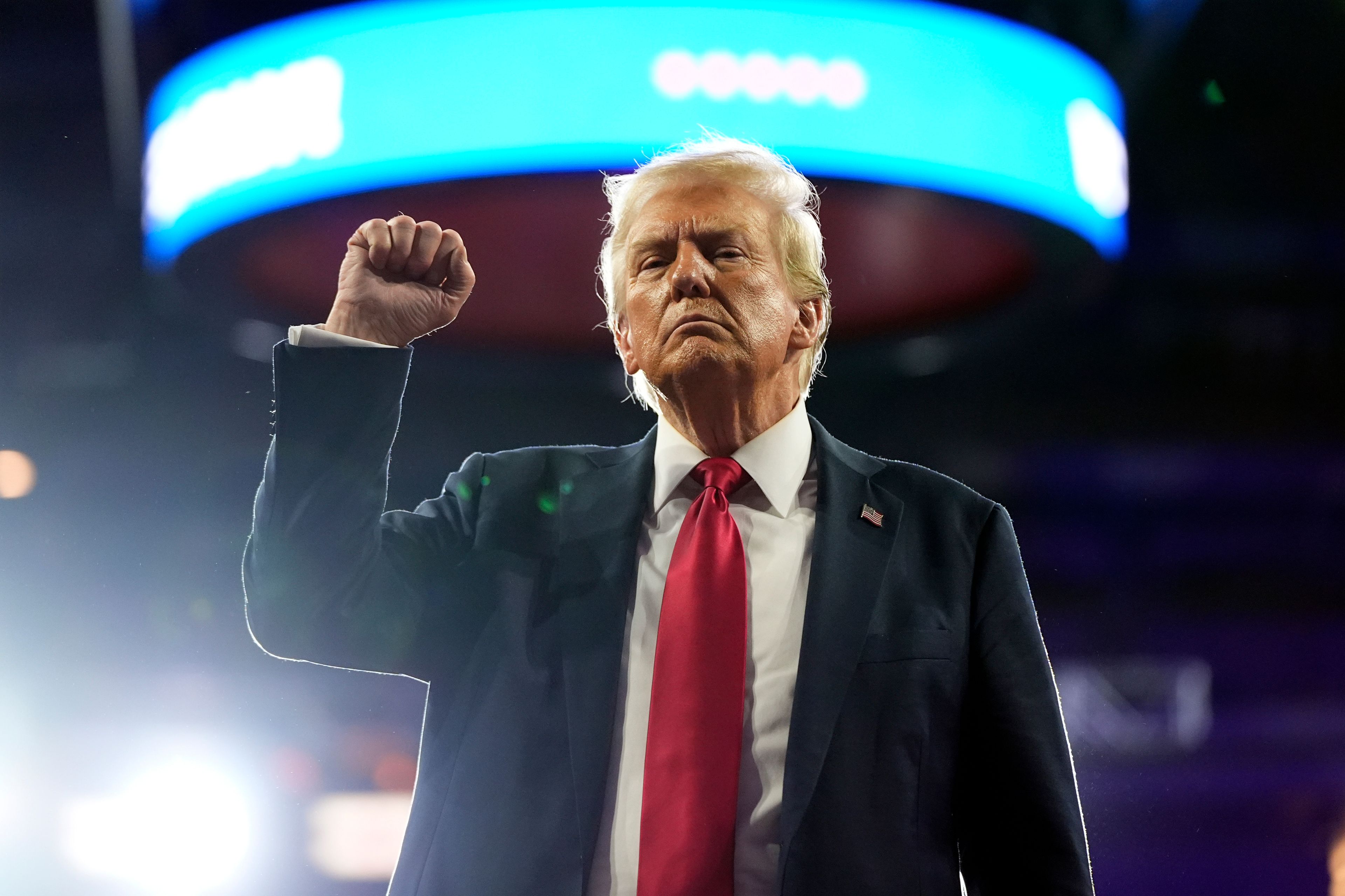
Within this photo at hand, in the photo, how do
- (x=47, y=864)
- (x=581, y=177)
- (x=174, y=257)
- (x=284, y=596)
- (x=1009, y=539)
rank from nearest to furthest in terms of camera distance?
(x=284, y=596), (x=1009, y=539), (x=581, y=177), (x=174, y=257), (x=47, y=864)

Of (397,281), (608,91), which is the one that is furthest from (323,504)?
(608,91)

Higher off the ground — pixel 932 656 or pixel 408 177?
pixel 408 177

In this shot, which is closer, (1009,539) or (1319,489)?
(1009,539)

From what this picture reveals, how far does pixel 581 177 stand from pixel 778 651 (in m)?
1.43

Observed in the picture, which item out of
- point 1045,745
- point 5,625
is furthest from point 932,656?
point 5,625

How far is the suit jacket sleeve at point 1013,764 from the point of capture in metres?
1.23

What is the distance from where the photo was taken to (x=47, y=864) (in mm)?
3953

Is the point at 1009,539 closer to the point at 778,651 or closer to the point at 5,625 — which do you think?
the point at 778,651

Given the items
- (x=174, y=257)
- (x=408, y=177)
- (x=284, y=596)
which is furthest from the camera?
(x=174, y=257)

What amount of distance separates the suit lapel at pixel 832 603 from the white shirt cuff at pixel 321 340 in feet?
1.82

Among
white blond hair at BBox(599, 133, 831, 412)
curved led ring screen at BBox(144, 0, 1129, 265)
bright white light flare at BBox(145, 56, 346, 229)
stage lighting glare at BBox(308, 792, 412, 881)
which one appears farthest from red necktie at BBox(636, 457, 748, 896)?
stage lighting glare at BBox(308, 792, 412, 881)

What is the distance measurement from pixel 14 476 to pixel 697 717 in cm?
366

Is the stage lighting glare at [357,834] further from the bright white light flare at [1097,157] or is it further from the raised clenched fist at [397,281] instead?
the raised clenched fist at [397,281]

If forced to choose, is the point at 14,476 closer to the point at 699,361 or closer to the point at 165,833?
the point at 165,833
